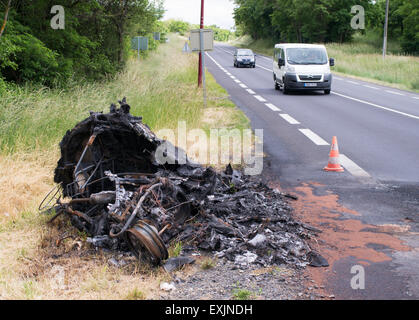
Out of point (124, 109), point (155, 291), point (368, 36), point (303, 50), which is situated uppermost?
point (368, 36)

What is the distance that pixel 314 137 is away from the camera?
1198cm

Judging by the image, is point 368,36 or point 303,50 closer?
point 303,50

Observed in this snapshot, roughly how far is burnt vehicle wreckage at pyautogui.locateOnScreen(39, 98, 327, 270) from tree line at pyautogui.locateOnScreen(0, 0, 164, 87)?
25.5 ft

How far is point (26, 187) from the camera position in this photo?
7.21m

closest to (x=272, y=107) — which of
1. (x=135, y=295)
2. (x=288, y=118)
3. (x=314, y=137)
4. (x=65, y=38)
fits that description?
(x=288, y=118)

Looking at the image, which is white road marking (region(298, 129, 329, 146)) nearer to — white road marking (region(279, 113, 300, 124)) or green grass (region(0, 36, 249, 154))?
white road marking (region(279, 113, 300, 124))

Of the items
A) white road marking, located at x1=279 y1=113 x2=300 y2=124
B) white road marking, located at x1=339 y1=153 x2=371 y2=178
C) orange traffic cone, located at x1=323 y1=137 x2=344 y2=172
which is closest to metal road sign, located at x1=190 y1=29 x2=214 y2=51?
white road marking, located at x1=279 y1=113 x2=300 y2=124

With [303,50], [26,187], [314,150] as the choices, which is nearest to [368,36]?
[303,50]

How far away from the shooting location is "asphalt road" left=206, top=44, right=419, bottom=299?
4664 mm

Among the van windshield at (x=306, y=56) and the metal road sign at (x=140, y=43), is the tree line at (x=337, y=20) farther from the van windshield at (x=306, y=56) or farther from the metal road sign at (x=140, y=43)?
the van windshield at (x=306, y=56)

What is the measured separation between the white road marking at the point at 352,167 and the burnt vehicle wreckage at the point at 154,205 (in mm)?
2402

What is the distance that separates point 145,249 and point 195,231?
864 millimetres

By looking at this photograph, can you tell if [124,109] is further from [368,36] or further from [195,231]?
[368,36]

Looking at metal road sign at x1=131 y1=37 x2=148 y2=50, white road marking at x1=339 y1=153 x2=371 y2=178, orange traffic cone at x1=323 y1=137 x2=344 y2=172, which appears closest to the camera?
white road marking at x1=339 y1=153 x2=371 y2=178
